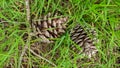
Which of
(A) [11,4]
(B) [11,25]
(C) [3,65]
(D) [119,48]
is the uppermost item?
(A) [11,4]

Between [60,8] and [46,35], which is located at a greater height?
[60,8]

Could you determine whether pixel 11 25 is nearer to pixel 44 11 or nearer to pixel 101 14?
pixel 44 11

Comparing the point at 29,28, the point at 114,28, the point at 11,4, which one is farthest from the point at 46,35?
the point at 114,28
